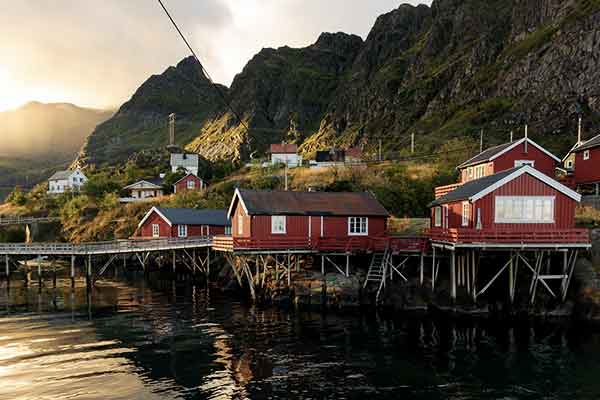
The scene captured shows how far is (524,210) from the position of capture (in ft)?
Answer: 89.7

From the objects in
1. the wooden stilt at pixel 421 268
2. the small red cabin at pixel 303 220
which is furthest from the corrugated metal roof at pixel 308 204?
the wooden stilt at pixel 421 268

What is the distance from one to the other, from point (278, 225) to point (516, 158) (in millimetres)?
21008

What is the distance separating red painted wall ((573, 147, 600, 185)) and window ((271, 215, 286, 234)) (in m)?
30.6

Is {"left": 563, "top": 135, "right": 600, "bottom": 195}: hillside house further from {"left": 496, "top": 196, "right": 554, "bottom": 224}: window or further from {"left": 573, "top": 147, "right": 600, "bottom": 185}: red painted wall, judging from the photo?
{"left": 496, "top": 196, "right": 554, "bottom": 224}: window

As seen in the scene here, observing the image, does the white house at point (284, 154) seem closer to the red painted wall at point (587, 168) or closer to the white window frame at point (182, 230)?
the white window frame at point (182, 230)

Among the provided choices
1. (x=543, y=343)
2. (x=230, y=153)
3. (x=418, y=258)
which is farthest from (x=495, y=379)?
(x=230, y=153)

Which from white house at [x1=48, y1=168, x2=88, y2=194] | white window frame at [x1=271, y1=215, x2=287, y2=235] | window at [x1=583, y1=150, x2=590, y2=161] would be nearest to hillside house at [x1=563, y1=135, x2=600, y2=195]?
window at [x1=583, y1=150, x2=590, y2=161]

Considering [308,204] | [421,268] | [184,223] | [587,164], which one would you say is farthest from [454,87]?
[421,268]

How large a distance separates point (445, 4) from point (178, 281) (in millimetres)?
147151

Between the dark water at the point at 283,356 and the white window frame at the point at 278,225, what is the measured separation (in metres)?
5.84

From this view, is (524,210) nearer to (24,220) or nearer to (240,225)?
(240,225)

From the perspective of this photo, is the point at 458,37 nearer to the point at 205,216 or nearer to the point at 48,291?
the point at 205,216

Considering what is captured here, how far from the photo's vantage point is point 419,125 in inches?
4555

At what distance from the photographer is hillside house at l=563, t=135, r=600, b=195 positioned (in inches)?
1681
